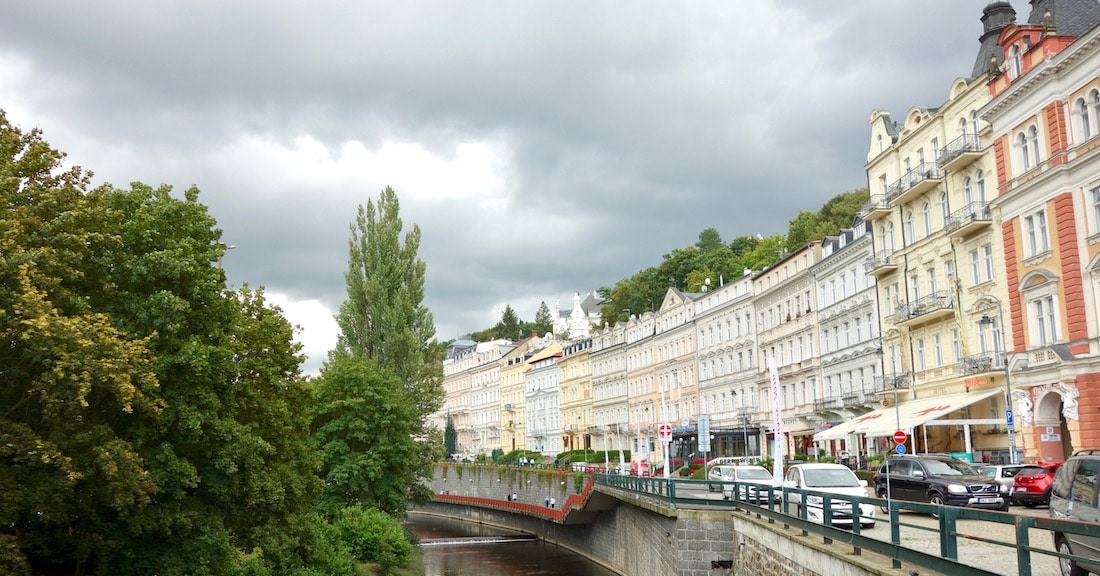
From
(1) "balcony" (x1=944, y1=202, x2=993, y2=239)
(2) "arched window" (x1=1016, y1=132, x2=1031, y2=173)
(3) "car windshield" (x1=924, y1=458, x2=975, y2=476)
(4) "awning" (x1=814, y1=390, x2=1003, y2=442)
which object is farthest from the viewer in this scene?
(1) "balcony" (x1=944, y1=202, x2=993, y2=239)

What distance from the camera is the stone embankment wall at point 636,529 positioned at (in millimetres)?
18266

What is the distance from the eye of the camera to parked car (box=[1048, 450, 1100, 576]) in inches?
448

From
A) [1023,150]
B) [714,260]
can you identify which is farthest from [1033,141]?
[714,260]

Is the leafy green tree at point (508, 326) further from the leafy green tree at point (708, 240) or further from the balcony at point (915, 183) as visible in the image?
the balcony at point (915, 183)

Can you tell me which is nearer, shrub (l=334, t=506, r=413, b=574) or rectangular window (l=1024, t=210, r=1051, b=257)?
rectangular window (l=1024, t=210, r=1051, b=257)

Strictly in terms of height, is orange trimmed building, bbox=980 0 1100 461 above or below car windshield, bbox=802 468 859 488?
above

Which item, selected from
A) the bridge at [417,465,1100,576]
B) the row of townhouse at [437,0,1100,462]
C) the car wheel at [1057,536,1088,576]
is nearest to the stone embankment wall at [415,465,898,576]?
the bridge at [417,465,1100,576]

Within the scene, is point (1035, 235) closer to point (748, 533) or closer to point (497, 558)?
point (748, 533)

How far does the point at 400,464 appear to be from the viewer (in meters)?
44.8

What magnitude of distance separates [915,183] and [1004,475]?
73.0 ft

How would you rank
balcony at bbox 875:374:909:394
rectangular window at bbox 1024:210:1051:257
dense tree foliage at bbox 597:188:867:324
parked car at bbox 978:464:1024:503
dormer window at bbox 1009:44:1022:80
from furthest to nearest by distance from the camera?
dense tree foliage at bbox 597:188:867:324 < balcony at bbox 875:374:909:394 < dormer window at bbox 1009:44:1022:80 < rectangular window at bbox 1024:210:1051:257 < parked car at bbox 978:464:1024:503

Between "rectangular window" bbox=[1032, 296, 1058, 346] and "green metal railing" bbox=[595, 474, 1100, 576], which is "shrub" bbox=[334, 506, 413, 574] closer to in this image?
"green metal railing" bbox=[595, 474, 1100, 576]

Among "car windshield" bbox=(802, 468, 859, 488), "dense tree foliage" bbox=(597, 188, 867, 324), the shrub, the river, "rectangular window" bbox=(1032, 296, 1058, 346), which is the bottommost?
the river

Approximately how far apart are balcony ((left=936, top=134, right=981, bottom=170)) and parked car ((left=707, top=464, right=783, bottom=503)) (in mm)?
18118
